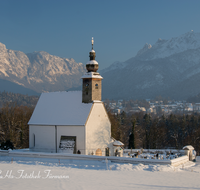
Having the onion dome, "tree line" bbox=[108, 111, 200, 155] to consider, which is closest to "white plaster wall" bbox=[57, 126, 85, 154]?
the onion dome

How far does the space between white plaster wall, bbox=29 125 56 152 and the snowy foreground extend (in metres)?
5.78

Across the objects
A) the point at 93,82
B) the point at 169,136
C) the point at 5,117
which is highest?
the point at 93,82

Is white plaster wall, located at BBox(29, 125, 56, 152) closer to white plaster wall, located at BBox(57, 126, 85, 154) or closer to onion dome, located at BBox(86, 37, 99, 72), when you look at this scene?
white plaster wall, located at BBox(57, 126, 85, 154)

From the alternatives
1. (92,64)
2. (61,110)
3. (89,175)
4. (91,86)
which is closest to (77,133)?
(61,110)

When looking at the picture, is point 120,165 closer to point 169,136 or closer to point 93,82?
point 93,82

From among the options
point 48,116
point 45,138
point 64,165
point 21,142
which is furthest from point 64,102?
point 21,142

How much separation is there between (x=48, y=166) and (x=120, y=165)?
7488 mm

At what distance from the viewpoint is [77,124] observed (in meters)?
36.9

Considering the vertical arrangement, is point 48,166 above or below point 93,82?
below

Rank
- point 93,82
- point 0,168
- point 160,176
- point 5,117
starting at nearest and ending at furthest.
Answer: point 160,176 → point 0,168 → point 93,82 → point 5,117

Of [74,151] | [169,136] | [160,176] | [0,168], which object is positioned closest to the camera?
[160,176]

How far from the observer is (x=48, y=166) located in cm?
2986

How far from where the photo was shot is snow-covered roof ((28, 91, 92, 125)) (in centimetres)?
3790

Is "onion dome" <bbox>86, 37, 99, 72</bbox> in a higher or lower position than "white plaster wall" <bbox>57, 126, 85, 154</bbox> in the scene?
higher
